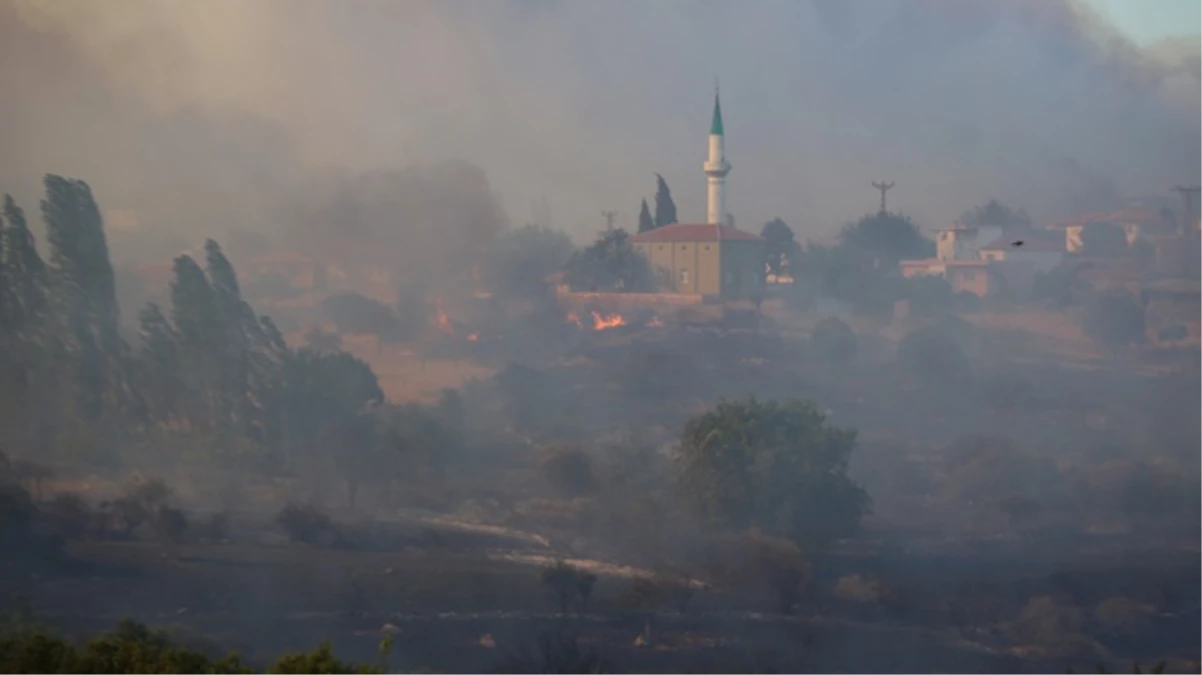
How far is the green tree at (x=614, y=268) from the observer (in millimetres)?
44875

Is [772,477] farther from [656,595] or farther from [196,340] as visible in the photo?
[196,340]

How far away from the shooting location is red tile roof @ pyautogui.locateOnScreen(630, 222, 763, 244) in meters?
44.2

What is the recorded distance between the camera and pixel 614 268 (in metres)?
44.8

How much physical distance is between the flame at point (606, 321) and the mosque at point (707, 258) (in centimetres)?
265

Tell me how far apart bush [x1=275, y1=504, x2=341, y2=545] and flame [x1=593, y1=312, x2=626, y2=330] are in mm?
19601

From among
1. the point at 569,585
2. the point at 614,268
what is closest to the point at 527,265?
the point at 614,268

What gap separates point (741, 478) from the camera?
25.1 metres

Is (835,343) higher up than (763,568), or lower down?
higher up

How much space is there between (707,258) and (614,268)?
3.06m

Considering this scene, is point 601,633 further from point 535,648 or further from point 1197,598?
point 1197,598

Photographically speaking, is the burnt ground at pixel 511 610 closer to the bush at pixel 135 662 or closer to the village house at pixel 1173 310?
the bush at pixel 135 662

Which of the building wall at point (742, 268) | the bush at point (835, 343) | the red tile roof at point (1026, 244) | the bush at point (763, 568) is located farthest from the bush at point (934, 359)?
the bush at point (763, 568)

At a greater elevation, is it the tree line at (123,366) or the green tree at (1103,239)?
the green tree at (1103,239)

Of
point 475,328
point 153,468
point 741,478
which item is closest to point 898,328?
point 475,328
